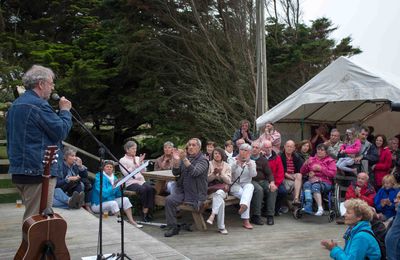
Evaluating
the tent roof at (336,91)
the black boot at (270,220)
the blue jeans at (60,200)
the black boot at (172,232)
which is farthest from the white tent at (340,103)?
the blue jeans at (60,200)

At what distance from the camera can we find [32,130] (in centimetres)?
345

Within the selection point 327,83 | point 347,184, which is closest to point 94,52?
point 327,83

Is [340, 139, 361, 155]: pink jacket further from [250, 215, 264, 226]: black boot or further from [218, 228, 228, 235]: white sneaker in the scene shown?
[218, 228, 228, 235]: white sneaker

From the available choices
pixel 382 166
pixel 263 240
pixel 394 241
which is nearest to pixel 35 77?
pixel 394 241

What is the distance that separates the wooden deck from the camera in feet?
15.1

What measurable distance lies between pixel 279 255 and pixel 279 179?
7.37 ft

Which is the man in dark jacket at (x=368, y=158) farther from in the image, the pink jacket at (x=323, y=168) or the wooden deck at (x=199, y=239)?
the wooden deck at (x=199, y=239)

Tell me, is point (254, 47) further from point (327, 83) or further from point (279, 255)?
point (279, 255)

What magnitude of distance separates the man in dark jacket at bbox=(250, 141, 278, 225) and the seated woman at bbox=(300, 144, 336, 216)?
0.57 metres

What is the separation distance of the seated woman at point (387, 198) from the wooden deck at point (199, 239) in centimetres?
69

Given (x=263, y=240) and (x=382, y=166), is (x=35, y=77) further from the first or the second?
(x=382, y=166)

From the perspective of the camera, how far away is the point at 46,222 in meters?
3.24

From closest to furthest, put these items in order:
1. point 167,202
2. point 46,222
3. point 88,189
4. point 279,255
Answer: point 46,222
point 279,255
point 167,202
point 88,189

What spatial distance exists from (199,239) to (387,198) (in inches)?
109
